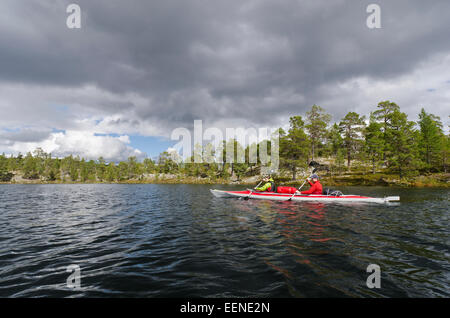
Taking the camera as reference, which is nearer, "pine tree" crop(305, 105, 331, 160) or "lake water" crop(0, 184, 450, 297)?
"lake water" crop(0, 184, 450, 297)

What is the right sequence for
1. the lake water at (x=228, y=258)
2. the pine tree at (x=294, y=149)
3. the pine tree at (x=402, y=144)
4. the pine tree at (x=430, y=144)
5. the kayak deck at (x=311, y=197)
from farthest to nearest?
the pine tree at (x=294, y=149), the pine tree at (x=430, y=144), the pine tree at (x=402, y=144), the kayak deck at (x=311, y=197), the lake water at (x=228, y=258)

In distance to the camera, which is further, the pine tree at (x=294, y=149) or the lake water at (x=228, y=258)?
the pine tree at (x=294, y=149)

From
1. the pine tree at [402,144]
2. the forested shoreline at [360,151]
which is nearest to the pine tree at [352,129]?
the forested shoreline at [360,151]

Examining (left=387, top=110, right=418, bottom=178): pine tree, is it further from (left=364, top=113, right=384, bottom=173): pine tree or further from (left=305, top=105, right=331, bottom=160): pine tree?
(left=305, top=105, right=331, bottom=160): pine tree

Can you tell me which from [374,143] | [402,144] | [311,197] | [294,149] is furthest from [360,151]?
[311,197]

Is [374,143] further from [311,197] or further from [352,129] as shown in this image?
[311,197]

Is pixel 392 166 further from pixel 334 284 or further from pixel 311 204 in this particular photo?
pixel 334 284

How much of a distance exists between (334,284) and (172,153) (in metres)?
108

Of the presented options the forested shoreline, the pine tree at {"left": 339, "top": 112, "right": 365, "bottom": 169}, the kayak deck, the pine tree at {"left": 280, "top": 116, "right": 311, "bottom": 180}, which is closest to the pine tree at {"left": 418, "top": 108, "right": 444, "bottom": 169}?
the forested shoreline

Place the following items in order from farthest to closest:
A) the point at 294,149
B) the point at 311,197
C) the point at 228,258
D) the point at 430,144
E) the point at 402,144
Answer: the point at 294,149
the point at 430,144
the point at 402,144
the point at 311,197
the point at 228,258

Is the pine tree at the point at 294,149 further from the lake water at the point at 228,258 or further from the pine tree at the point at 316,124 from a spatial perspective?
the lake water at the point at 228,258

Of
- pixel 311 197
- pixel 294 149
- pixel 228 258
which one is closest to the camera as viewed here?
pixel 228 258

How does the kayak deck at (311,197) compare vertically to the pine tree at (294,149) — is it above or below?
below
